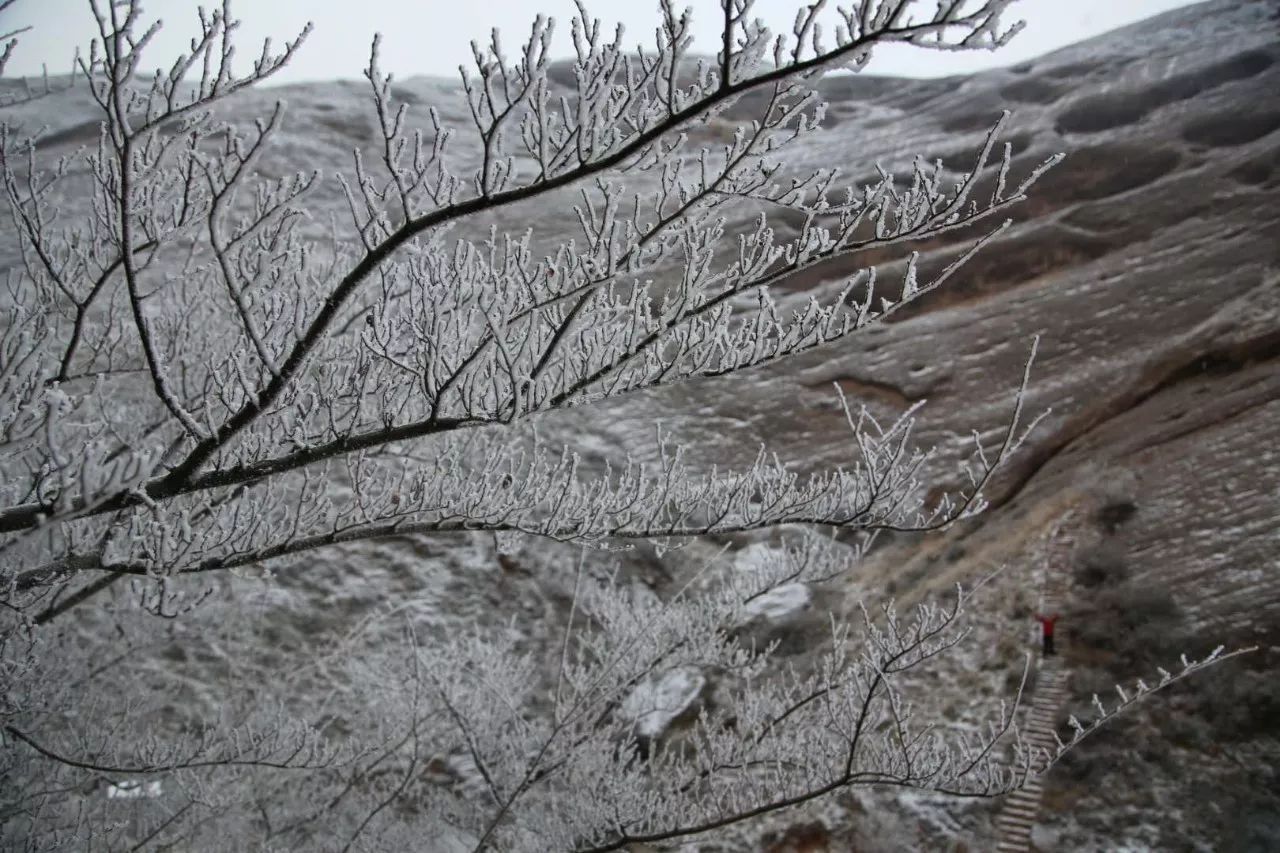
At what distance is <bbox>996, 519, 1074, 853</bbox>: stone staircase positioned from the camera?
7758 millimetres

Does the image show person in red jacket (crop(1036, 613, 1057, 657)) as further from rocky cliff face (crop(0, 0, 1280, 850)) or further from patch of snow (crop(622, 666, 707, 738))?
patch of snow (crop(622, 666, 707, 738))

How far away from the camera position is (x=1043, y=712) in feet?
28.5

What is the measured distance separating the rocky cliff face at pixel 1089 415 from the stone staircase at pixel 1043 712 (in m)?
0.15

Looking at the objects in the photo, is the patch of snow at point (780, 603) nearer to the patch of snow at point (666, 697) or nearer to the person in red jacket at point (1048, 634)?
the patch of snow at point (666, 697)

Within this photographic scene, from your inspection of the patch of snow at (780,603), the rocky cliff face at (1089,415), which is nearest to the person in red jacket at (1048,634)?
the rocky cliff face at (1089,415)

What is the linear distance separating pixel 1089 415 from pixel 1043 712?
6.91 metres

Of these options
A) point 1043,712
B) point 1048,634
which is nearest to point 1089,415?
point 1048,634

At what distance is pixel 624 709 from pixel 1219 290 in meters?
13.1

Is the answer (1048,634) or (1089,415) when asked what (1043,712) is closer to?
(1048,634)

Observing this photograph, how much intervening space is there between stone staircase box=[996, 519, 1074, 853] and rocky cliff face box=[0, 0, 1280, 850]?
150 mm

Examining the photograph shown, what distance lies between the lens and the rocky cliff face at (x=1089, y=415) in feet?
26.5

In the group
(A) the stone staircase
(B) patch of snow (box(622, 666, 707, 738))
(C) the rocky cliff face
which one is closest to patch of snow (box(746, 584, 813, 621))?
(C) the rocky cliff face

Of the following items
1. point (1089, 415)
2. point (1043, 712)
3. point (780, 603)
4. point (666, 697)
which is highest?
point (1089, 415)

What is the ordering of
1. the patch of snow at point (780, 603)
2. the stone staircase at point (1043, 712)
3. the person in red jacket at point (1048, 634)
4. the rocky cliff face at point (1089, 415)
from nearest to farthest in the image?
the stone staircase at point (1043, 712), the rocky cliff face at point (1089, 415), the person in red jacket at point (1048, 634), the patch of snow at point (780, 603)
